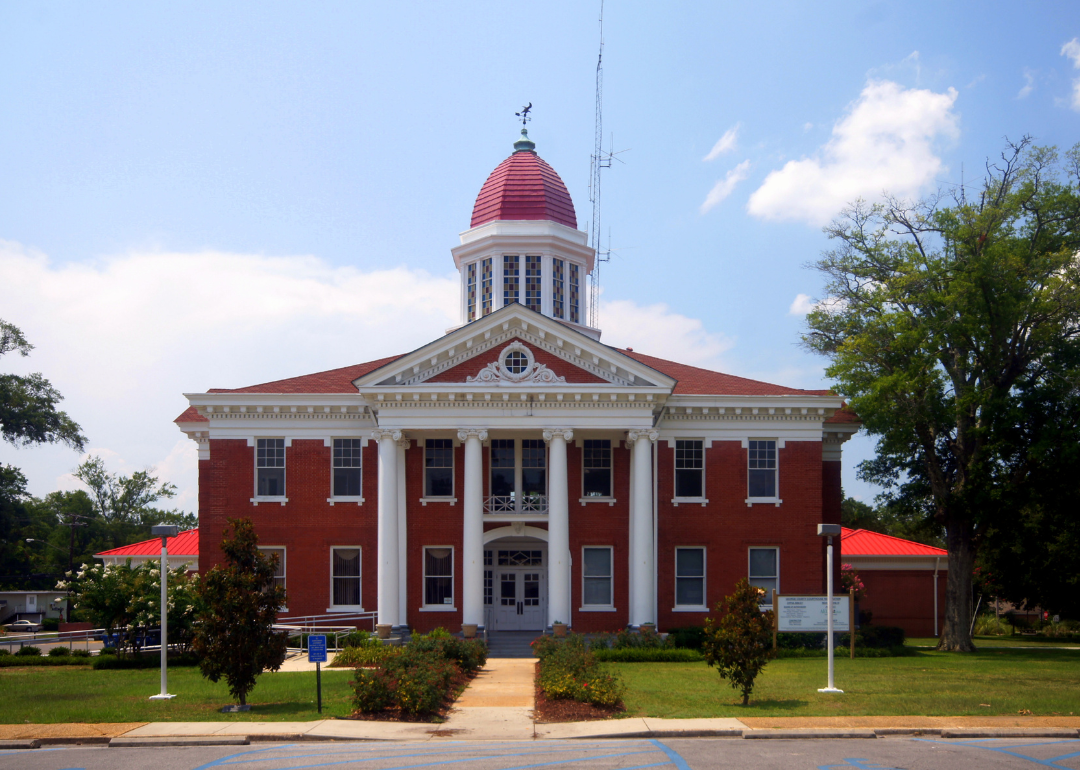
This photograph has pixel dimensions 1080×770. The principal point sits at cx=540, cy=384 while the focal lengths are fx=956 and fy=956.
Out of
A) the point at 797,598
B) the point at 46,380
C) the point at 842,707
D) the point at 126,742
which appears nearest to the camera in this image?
the point at 126,742

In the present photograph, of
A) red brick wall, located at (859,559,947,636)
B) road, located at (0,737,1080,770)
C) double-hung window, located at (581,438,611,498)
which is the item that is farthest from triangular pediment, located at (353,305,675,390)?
red brick wall, located at (859,559,947,636)

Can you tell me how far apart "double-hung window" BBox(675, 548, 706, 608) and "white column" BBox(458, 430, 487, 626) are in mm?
6994

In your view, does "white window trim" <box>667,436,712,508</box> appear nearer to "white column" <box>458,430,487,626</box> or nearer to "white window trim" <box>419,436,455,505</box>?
"white column" <box>458,430,487,626</box>

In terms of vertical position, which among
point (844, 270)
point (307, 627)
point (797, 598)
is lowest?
point (307, 627)

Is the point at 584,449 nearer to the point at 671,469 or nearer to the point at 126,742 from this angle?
the point at 671,469

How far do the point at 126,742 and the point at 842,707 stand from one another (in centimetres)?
1281

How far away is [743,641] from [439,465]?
651 inches

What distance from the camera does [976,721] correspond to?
663 inches

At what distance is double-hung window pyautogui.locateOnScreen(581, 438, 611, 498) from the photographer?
108 ft

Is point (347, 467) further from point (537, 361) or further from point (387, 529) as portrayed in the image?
point (537, 361)

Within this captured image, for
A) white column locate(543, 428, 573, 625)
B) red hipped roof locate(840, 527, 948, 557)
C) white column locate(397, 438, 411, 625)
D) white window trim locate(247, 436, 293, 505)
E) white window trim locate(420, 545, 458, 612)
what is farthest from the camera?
red hipped roof locate(840, 527, 948, 557)

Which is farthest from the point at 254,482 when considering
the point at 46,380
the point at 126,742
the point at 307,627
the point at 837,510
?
the point at 46,380

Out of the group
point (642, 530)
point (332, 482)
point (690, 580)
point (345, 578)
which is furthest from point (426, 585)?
point (690, 580)

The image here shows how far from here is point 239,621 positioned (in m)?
18.0
